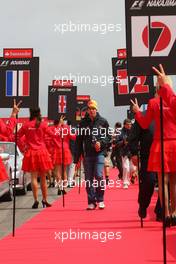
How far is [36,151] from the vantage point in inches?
527

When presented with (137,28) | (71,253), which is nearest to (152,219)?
A: (71,253)

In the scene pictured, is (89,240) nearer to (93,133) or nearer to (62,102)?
(93,133)

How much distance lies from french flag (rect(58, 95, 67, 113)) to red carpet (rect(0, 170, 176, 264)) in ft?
16.4

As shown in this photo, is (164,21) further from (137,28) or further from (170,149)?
(170,149)

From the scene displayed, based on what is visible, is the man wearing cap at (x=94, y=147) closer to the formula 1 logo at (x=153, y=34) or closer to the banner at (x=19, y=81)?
the banner at (x=19, y=81)

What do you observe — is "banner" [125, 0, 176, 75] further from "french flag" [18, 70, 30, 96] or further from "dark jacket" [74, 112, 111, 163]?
"dark jacket" [74, 112, 111, 163]

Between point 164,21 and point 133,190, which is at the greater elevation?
point 164,21

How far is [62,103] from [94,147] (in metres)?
4.90

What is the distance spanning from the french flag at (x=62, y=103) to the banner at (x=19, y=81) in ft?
16.2

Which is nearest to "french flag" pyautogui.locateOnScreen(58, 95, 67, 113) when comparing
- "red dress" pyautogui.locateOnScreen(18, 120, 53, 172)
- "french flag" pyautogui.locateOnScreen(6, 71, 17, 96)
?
"red dress" pyautogui.locateOnScreen(18, 120, 53, 172)

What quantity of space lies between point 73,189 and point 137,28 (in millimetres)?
12288

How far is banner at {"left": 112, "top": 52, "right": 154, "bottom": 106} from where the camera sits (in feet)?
40.3

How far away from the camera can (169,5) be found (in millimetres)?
7230

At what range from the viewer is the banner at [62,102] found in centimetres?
1683
